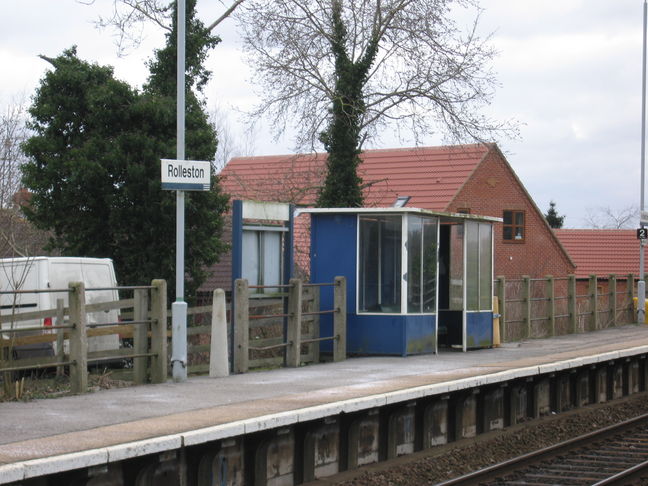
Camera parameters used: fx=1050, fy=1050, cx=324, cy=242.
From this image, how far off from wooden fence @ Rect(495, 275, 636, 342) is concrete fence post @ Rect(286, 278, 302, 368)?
315 inches

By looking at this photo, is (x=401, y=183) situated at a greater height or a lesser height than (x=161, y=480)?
greater

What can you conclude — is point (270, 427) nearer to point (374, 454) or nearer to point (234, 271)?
point (374, 454)

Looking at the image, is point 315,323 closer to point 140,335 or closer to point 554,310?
point 140,335

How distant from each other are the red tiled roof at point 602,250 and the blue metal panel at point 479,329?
34.1m

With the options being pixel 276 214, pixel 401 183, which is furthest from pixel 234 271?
pixel 401 183

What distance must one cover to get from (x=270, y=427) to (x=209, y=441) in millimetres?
690

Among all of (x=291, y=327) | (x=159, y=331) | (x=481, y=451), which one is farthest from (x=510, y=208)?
(x=159, y=331)

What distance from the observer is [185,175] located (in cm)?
1316

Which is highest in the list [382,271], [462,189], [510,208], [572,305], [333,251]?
[462,189]

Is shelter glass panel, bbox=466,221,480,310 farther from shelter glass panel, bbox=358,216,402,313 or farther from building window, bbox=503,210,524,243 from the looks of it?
building window, bbox=503,210,524,243

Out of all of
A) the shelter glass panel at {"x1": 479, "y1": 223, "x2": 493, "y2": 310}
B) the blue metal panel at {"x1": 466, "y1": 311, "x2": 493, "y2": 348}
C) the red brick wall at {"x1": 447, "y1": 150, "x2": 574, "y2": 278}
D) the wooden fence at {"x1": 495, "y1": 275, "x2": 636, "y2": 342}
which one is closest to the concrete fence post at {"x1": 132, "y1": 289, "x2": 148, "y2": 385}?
the blue metal panel at {"x1": 466, "y1": 311, "x2": 493, "y2": 348}

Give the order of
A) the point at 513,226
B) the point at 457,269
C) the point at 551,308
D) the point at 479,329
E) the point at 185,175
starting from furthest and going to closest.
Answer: the point at 513,226 → the point at 551,308 → the point at 479,329 → the point at 457,269 → the point at 185,175

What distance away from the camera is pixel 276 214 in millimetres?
15703

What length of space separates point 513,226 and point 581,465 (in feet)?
90.5
